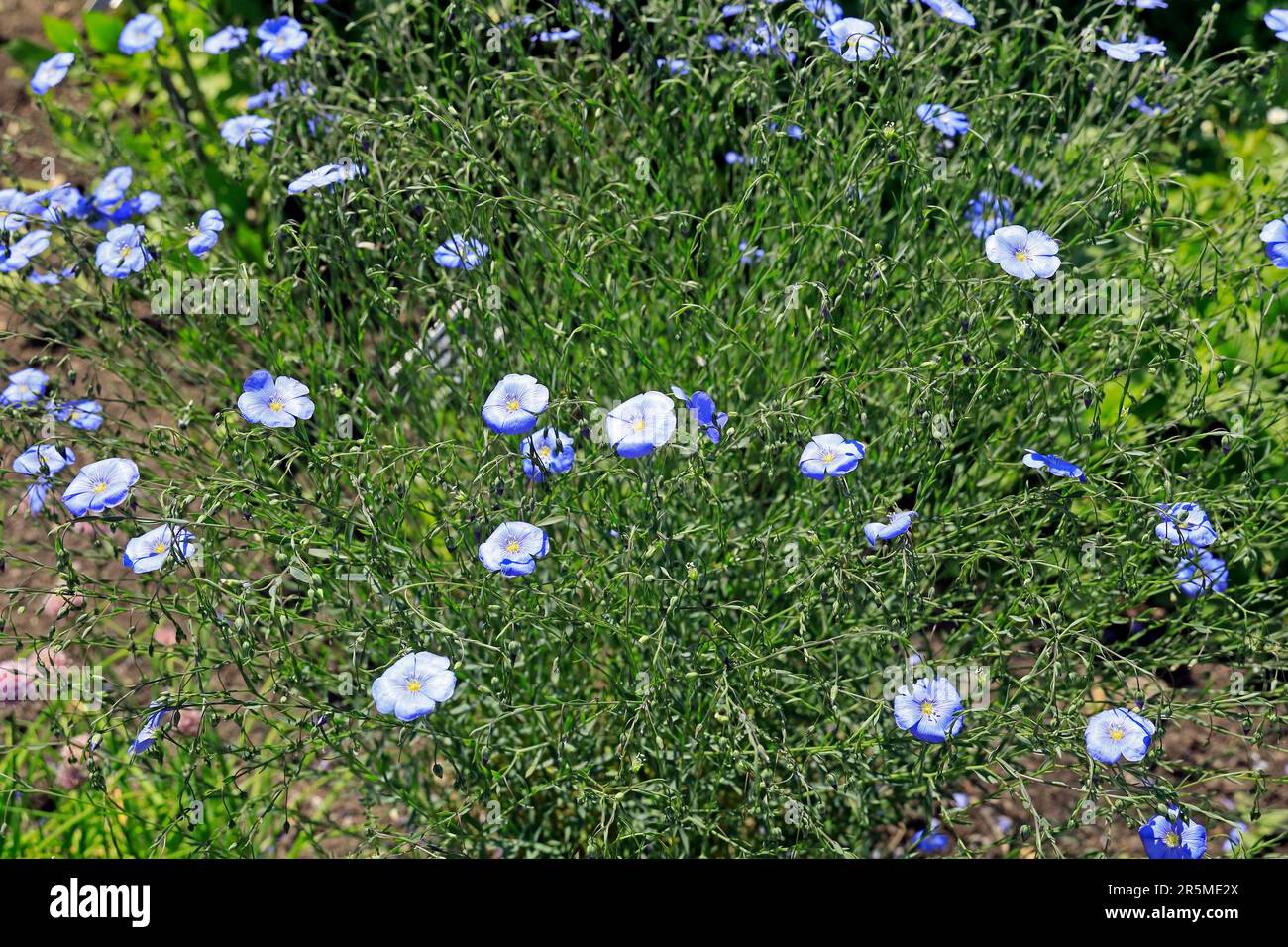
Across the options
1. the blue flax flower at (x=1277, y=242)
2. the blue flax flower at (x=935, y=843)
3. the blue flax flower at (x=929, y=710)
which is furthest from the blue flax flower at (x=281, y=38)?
the blue flax flower at (x=935, y=843)

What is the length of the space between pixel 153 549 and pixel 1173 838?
208 cm

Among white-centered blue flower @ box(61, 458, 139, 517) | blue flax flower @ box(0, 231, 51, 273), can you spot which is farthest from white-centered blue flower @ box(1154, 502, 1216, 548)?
blue flax flower @ box(0, 231, 51, 273)

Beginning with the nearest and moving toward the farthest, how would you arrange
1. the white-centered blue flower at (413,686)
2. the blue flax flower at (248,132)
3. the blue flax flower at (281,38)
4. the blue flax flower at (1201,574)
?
the white-centered blue flower at (413,686), the blue flax flower at (1201,574), the blue flax flower at (248,132), the blue flax flower at (281,38)

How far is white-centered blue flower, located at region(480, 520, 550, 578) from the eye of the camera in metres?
2.08

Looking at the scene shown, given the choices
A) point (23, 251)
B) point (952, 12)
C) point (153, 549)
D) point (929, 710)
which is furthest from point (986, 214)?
point (23, 251)

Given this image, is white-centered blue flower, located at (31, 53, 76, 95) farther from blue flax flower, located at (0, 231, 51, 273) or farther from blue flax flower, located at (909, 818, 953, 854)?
blue flax flower, located at (909, 818, 953, 854)

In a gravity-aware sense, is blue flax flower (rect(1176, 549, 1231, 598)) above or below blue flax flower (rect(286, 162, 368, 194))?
below

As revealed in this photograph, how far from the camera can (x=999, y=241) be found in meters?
2.30

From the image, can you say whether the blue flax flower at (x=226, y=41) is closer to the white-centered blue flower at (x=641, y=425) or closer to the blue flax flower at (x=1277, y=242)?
the white-centered blue flower at (x=641, y=425)

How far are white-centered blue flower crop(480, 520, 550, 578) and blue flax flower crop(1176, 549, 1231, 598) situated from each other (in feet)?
4.29

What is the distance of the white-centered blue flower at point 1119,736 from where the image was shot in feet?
6.64

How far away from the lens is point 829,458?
2191 mm

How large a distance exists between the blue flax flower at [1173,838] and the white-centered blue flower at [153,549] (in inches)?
76.0
